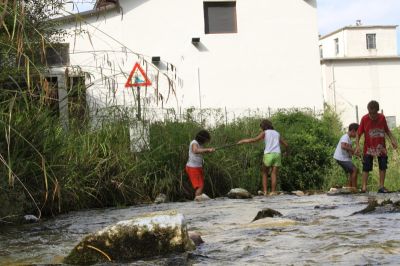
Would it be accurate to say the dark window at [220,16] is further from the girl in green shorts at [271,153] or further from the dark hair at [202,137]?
the dark hair at [202,137]

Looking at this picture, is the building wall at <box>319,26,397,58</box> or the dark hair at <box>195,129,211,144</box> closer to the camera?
the dark hair at <box>195,129,211,144</box>

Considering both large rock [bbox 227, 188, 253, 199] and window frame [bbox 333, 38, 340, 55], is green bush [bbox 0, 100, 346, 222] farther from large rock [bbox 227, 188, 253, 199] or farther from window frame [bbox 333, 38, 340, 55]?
window frame [bbox 333, 38, 340, 55]

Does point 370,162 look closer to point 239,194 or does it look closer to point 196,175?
point 239,194

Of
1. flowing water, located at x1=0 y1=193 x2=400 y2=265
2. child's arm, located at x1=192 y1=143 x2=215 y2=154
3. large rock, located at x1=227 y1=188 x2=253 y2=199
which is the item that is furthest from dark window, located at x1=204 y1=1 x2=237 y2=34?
flowing water, located at x1=0 y1=193 x2=400 y2=265

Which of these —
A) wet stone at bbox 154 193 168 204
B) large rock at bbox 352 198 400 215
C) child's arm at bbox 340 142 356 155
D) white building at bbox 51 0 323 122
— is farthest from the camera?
white building at bbox 51 0 323 122

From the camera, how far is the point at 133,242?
4594mm

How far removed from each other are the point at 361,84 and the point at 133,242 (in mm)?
28333

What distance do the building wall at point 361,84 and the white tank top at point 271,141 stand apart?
18.4 metres

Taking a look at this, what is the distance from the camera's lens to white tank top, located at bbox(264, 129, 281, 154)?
1127 cm

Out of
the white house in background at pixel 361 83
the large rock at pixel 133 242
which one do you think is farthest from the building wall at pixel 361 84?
the large rock at pixel 133 242

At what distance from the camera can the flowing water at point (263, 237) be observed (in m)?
4.27

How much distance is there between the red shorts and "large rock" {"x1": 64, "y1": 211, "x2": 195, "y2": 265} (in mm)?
5860

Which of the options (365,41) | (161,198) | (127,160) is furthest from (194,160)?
(365,41)

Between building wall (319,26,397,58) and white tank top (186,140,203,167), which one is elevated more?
building wall (319,26,397,58)
